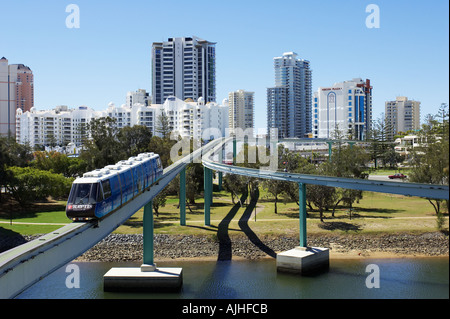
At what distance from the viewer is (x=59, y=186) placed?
1571 inches

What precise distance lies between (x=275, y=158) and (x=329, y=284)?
21393 millimetres

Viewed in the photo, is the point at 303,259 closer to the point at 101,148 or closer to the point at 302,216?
the point at 302,216

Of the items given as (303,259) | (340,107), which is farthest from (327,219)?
(340,107)

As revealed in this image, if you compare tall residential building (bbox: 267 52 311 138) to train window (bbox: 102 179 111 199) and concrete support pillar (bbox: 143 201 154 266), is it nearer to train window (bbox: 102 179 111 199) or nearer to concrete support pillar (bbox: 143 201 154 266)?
concrete support pillar (bbox: 143 201 154 266)

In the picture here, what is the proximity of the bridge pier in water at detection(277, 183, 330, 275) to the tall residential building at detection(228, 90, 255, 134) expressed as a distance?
100373 millimetres

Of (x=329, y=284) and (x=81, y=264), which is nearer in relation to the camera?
(x=329, y=284)

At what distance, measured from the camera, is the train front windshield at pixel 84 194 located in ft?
47.0

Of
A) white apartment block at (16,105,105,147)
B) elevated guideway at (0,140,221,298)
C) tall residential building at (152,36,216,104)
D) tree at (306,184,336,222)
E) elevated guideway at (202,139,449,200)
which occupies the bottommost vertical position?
tree at (306,184,336,222)

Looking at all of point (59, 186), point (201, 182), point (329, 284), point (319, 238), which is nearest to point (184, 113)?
point (201, 182)

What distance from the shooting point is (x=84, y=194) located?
47.7ft

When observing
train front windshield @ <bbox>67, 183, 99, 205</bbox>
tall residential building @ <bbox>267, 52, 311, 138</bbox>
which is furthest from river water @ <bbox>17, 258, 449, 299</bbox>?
tall residential building @ <bbox>267, 52, 311, 138</bbox>

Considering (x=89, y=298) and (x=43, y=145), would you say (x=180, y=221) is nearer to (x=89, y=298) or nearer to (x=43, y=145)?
(x=89, y=298)

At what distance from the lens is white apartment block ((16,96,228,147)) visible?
88.1 m

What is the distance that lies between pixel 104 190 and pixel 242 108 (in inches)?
4455
